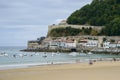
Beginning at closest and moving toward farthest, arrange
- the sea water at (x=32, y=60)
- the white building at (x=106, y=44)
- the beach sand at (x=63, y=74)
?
the beach sand at (x=63, y=74), the sea water at (x=32, y=60), the white building at (x=106, y=44)

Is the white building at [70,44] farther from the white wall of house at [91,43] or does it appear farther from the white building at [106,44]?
the white building at [106,44]

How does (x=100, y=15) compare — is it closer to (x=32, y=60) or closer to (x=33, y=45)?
(x=33, y=45)

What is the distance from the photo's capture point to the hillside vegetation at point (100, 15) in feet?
379

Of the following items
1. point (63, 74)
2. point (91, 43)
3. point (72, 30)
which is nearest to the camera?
point (63, 74)

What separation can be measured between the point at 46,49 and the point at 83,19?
22058mm

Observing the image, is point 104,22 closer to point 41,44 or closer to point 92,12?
point 92,12

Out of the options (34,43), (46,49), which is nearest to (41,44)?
(34,43)

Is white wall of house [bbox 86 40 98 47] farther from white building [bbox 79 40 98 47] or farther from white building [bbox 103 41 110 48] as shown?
white building [bbox 103 41 110 48]

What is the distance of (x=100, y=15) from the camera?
397 feet

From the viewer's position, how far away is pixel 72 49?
10544 centimetres

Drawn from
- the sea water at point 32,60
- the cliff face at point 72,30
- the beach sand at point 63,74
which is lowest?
the sea water at point 32,60

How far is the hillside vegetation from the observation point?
115400mm

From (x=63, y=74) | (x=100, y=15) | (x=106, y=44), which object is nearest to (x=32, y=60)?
(x=63, y=74)

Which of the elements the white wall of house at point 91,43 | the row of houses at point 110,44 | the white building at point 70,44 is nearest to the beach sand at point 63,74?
the row of houses at point 110,44
